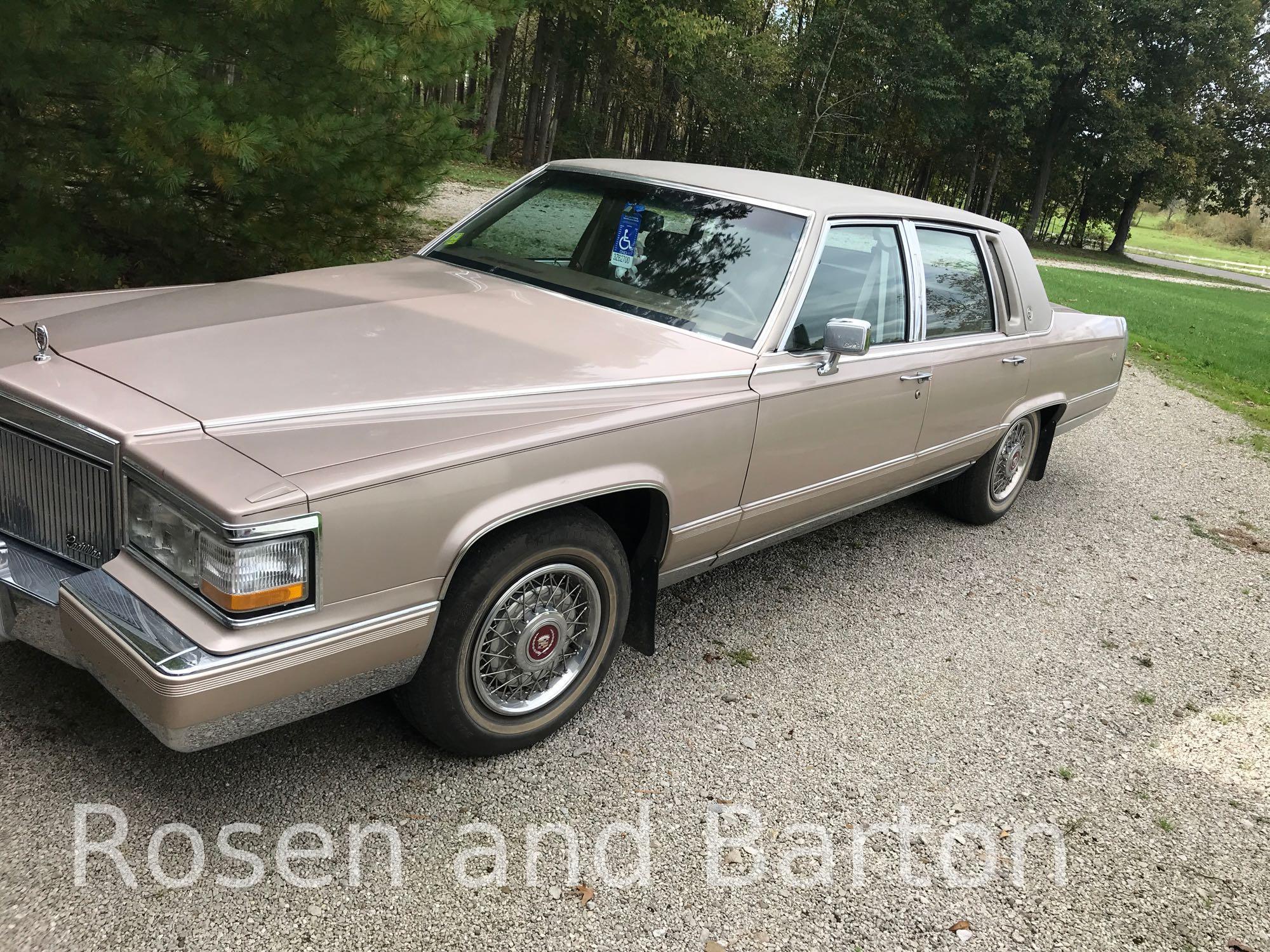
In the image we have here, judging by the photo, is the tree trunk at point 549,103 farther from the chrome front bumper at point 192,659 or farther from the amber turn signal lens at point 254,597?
the amber turn signal lens at point 254,597

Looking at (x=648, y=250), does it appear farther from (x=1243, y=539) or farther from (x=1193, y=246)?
(x=1193, y=246)

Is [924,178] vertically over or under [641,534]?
over

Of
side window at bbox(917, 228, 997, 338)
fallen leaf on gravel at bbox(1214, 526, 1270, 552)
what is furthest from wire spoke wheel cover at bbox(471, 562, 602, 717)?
fallen leaf on gravel at bbox(1214, 526, 1270, 552)

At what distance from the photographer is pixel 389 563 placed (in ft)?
7.97

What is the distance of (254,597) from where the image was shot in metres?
2.24

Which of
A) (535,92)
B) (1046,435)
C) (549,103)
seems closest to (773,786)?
(1046,435)

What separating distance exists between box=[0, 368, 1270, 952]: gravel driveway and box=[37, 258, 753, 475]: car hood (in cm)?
105

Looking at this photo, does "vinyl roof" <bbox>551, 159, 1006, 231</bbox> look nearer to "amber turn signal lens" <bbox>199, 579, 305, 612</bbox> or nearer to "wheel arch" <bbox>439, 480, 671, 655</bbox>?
"wheel arch" <bbox>439, 480, 671, 655</bbox>

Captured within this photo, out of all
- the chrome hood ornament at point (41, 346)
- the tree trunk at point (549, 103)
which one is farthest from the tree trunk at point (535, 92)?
the chrome hood ornament at point (41, 346)

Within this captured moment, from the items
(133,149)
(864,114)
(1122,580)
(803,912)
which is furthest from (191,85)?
(864,114)

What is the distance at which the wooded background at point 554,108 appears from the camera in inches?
206

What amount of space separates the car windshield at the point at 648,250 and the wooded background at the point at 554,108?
5.66 ft

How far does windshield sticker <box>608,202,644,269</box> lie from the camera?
3.90 m

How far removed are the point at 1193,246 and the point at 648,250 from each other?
6984 cm
